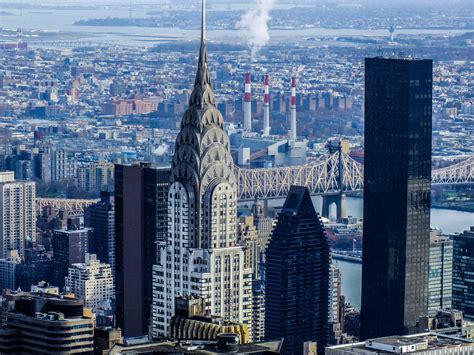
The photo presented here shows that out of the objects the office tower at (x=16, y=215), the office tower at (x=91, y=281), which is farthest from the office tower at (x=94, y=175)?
the office tower at (x=91, y=281)

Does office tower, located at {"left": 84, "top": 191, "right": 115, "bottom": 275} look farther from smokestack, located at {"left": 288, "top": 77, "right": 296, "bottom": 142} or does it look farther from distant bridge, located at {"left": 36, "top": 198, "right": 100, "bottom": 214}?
smokestack, located at {"left": 288, "top": 77, "right": 296, "bottom": 142}

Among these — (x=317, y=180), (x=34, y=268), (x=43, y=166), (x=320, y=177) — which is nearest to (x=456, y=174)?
(x=320, y=177)

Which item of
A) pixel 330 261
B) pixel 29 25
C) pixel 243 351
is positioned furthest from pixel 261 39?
pixel 243 351

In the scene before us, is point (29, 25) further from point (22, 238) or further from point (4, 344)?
point (4, 344)

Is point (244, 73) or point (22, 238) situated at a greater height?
point (244, 73)

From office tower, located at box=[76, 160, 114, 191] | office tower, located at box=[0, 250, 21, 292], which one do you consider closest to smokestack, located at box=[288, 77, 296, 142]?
office tower, located at box=[76, 160, 114, 191]

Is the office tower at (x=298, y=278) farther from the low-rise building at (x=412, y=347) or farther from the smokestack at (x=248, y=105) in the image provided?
the smokestack at (x=248, y=105)
